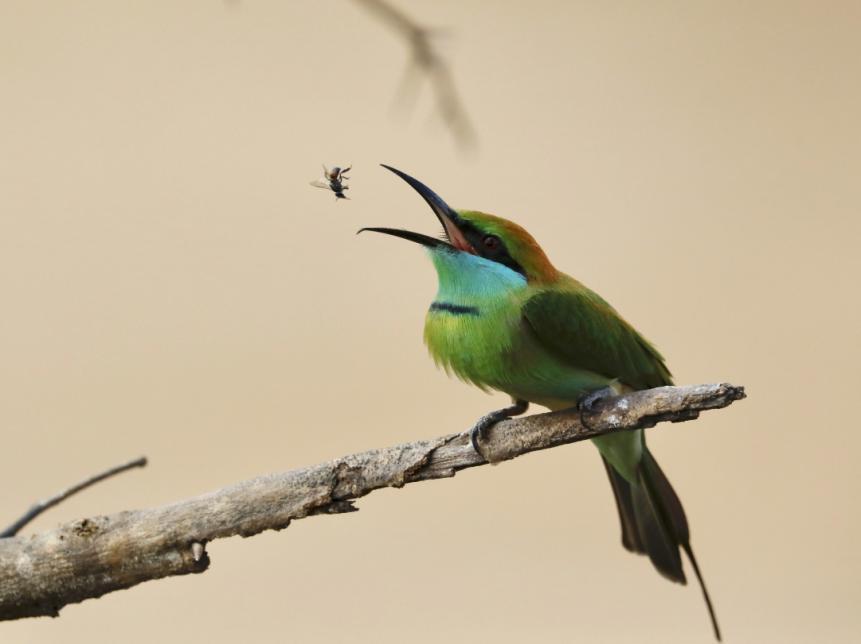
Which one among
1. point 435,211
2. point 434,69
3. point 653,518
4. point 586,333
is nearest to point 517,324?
point 586,333

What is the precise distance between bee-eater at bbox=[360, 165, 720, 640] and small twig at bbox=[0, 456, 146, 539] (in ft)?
1.50

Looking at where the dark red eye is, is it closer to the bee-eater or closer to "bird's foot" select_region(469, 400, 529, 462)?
the bee-eater

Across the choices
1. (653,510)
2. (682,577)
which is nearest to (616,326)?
(653,510)

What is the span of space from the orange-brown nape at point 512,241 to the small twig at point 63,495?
554mm

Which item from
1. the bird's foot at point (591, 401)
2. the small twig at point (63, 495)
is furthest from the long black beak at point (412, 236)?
the small twig at point (63, 495)

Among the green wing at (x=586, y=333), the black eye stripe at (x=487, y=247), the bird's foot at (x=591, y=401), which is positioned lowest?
the bird's foot at (x=591, y=401)

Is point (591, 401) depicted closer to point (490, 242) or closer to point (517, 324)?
point (517, 324)

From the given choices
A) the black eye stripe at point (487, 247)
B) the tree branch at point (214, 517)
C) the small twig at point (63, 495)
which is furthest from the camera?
the black eye stripe at point (487, 247)

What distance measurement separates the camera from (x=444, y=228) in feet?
4.91

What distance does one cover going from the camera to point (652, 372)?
152 cm

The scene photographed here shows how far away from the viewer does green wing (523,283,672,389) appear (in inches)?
55.5

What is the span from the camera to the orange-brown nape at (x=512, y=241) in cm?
144

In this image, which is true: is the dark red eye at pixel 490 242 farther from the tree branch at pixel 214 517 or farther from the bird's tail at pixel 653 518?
the bird's tail at pixel 653 518

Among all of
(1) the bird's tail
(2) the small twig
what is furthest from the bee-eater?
(2) the small twig
